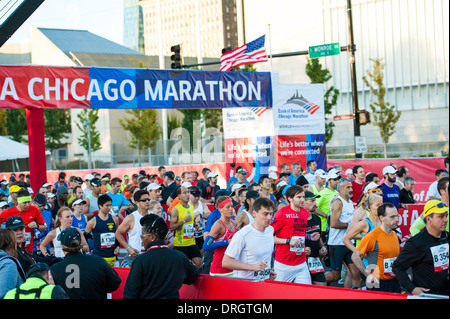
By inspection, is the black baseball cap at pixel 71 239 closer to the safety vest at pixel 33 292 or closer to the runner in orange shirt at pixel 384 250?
the safety vest at pixel 33 292

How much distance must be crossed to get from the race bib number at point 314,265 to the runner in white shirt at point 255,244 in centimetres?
195

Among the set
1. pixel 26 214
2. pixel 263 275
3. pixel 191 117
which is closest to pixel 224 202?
pixel 263 275

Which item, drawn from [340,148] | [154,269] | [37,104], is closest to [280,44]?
[340,148]

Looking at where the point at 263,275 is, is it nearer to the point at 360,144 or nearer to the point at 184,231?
the point at 184,231

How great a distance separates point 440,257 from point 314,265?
10.6ft

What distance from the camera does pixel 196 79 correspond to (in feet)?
58.0

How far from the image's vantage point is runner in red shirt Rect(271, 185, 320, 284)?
825cm

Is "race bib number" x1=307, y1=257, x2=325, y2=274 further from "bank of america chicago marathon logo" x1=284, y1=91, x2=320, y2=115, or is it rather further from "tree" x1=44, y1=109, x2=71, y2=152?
"tree" x1=44, y1=109, x2=71, y2=152

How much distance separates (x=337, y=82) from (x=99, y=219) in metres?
48.2

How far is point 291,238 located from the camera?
8188 mm

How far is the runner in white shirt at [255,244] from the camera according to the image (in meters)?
7.06

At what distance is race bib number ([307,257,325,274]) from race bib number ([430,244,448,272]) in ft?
10.4
